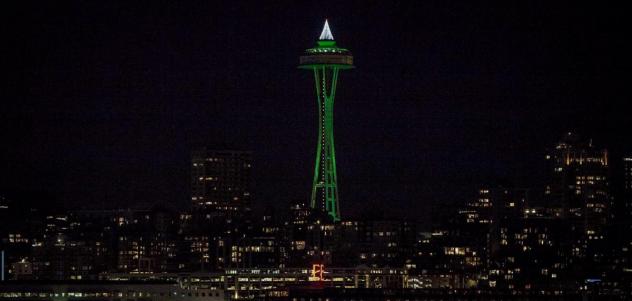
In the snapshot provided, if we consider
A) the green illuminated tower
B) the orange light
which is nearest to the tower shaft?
the green illuminated tower

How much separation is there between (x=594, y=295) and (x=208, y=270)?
2263cm

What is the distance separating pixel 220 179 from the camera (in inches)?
4488

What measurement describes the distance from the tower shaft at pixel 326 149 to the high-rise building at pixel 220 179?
509 centimetres

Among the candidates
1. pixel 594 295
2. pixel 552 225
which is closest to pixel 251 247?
pixel 552 225

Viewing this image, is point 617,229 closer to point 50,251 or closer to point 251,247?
point 251,247

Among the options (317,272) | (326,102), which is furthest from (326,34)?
(317,272)

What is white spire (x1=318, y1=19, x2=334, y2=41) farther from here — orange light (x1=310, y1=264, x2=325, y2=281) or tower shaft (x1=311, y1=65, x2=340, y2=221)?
orange light (x1=310, y1=264, x2=325, y2=281)

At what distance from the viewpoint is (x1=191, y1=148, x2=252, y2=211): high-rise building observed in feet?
372

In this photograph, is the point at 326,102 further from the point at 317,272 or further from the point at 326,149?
the point at 317,272

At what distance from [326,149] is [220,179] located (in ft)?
25.7

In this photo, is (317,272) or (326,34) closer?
(317,272)

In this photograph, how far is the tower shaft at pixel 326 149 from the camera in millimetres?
106438

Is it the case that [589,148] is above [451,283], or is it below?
above

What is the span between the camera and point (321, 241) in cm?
10194
